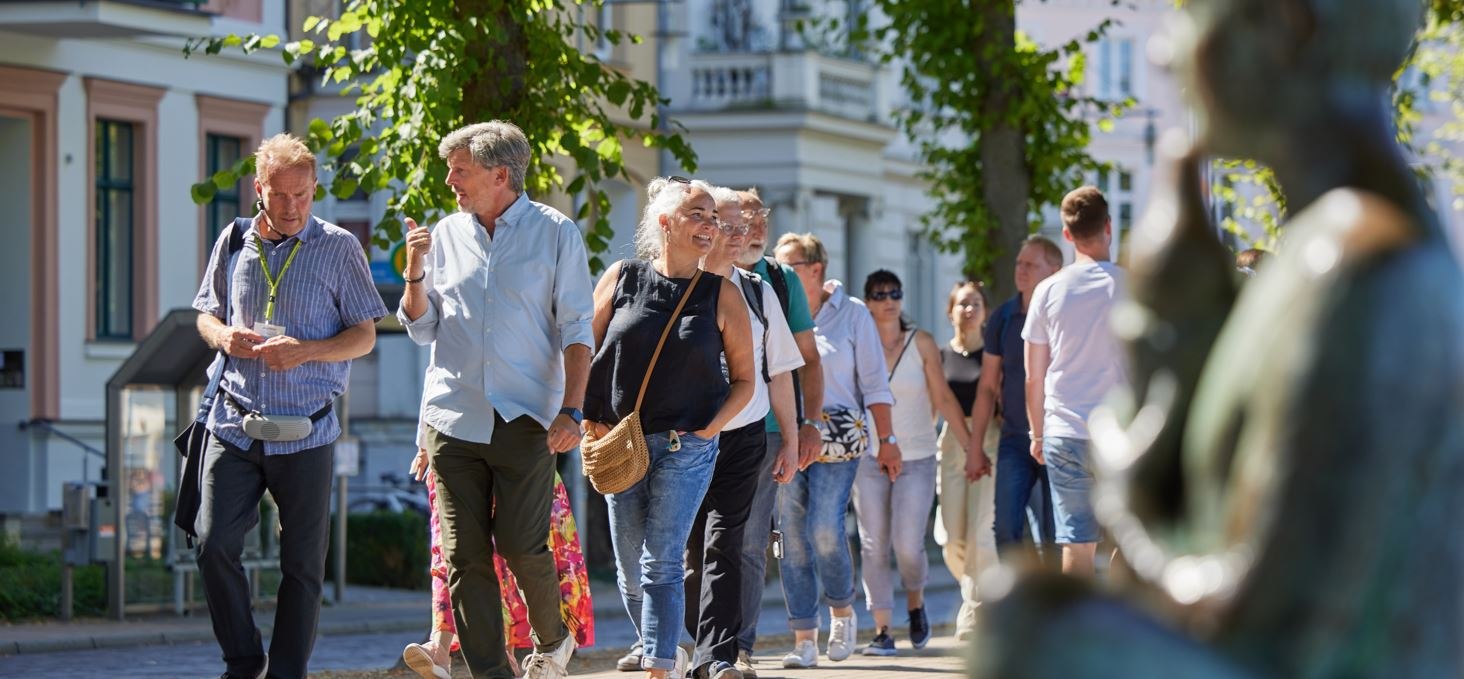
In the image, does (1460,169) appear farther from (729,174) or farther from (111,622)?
(111,622)

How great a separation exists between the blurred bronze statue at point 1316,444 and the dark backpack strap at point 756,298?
24.5 ft

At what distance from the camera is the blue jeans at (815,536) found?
461 inches

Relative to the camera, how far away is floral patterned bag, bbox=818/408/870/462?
1190 cm

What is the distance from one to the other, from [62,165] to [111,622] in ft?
35.2

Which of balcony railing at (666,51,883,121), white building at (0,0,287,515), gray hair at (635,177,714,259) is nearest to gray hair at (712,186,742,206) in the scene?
gray hair at (635,177,714,259)

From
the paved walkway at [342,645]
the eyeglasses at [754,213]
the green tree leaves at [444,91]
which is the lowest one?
the paved walkway at [342,645]

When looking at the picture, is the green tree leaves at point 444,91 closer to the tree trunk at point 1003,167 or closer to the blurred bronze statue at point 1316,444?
the tree trunk at point 1003,167

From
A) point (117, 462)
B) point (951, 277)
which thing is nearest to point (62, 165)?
point (117, 462)

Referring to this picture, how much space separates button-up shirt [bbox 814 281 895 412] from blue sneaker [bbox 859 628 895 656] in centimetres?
115

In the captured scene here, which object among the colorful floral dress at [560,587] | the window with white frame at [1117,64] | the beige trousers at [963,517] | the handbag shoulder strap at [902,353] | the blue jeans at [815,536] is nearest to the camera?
the colorful floral dress at [560,587]

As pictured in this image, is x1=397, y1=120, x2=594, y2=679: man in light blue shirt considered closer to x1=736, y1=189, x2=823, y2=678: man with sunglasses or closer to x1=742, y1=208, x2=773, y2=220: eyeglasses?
x1=736, y1=189, x2=823, y2=678: man with sunglasses

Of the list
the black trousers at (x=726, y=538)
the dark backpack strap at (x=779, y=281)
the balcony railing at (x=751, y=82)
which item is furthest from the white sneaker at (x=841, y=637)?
the balcony railing at (x=751, y=82)

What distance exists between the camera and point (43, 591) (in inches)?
677

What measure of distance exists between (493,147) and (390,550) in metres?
13.5
